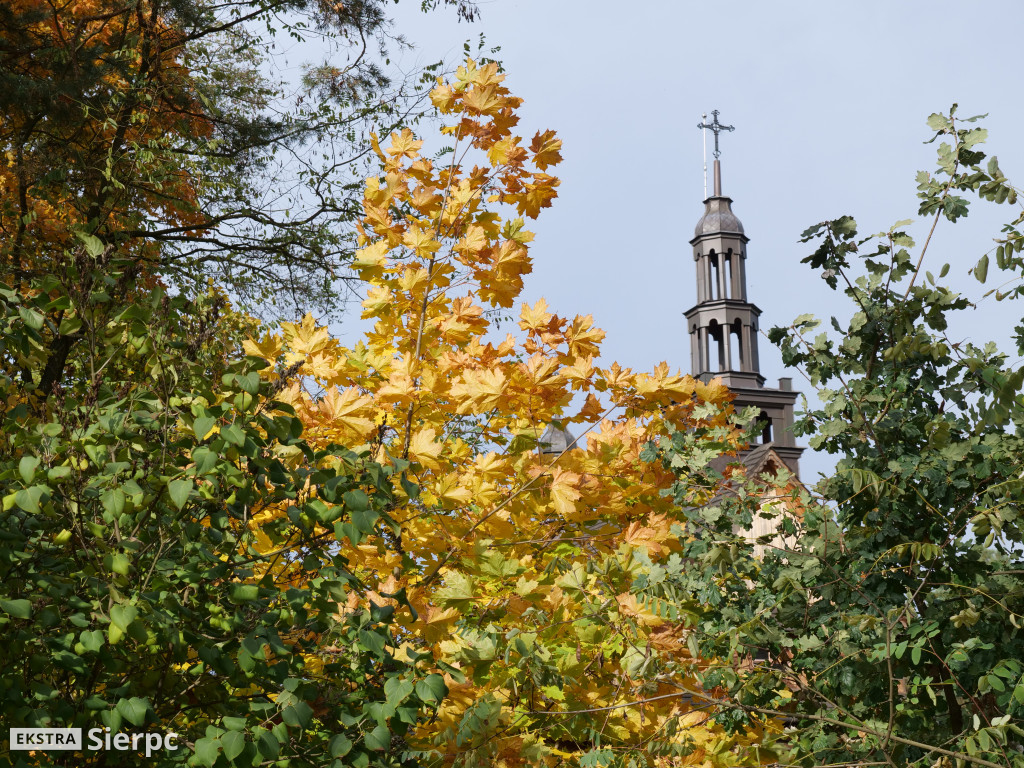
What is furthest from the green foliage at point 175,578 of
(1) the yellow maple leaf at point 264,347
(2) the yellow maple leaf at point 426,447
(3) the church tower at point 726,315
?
(3) the church tower at point 726,315

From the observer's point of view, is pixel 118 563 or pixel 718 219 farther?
pixel 718 219

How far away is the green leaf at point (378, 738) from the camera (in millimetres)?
2588

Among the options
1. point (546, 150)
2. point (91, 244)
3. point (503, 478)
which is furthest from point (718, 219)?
point (91, 244)

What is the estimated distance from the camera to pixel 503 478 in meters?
4.02

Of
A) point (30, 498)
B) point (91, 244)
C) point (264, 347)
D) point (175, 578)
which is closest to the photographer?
point (30, 498)

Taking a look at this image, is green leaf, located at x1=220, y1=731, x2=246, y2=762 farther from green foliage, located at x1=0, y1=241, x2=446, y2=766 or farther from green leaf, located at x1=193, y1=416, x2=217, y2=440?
green leaf, located at x1=193, y1=416, x2=217, y2=440

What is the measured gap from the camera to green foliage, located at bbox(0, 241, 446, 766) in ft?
8.37

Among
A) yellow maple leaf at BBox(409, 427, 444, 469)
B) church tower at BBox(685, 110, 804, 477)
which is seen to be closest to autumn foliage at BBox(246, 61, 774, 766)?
yellow maple leaf at BBox(409, 427, 444, 469)

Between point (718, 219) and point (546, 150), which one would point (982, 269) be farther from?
point (718, 219)

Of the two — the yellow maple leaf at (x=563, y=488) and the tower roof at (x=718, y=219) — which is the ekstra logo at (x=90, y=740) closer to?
the yellow maple leaf at (x=563, y=488)

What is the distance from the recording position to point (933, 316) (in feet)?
12.2

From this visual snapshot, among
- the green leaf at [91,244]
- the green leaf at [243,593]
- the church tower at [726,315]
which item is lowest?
the green leaf at [243,593]

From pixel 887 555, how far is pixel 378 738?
6.59 feet

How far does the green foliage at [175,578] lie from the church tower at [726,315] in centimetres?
2576
